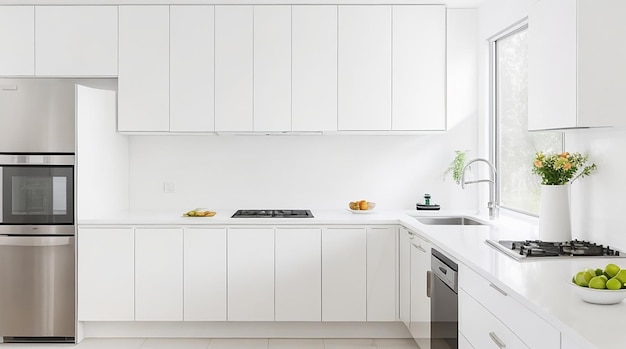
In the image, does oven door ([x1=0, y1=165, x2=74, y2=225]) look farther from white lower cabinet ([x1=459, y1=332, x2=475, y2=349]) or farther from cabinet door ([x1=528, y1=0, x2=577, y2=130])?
cabinet door ([x1=528, y1=0, x2=577, y2=130])

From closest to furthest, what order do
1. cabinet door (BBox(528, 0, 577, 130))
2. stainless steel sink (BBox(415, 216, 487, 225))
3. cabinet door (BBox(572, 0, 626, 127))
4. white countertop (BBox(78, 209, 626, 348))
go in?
white countertop (BBox(78, 209, 626, 348)) → cabinet door (BBox(572, 0, 626, 127)) → cabinet door (BBox(528, 0, 577, 130)) → stainless steel sink (BBox(415, 216, 487, 225))

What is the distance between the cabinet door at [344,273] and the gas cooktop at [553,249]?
4.61ft

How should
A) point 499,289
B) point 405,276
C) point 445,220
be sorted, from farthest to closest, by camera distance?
point 445,220 < point 405,276 < point 499,289

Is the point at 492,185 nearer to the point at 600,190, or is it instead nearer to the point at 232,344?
the point at 600,190

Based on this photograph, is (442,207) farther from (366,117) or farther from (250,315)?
(250,315)

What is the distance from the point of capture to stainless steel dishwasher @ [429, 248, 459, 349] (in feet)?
9.40

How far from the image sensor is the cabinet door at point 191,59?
440 cm

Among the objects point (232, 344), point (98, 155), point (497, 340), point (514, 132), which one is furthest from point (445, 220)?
point (98, 155)

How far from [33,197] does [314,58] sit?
2.29 meters

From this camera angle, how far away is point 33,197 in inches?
162

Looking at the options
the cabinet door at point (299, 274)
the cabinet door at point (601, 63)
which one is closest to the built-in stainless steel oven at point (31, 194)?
the cabinet door at point (299, 274)

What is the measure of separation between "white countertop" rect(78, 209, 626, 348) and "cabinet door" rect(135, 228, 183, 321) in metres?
0.11

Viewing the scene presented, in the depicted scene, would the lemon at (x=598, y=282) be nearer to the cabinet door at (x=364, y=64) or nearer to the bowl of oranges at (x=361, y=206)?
the bowl of oranges at (x=361, y=206)

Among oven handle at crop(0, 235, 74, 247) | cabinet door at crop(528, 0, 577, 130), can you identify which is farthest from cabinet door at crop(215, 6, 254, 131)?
cabinet door at crop(528, 0, 577, 130)
